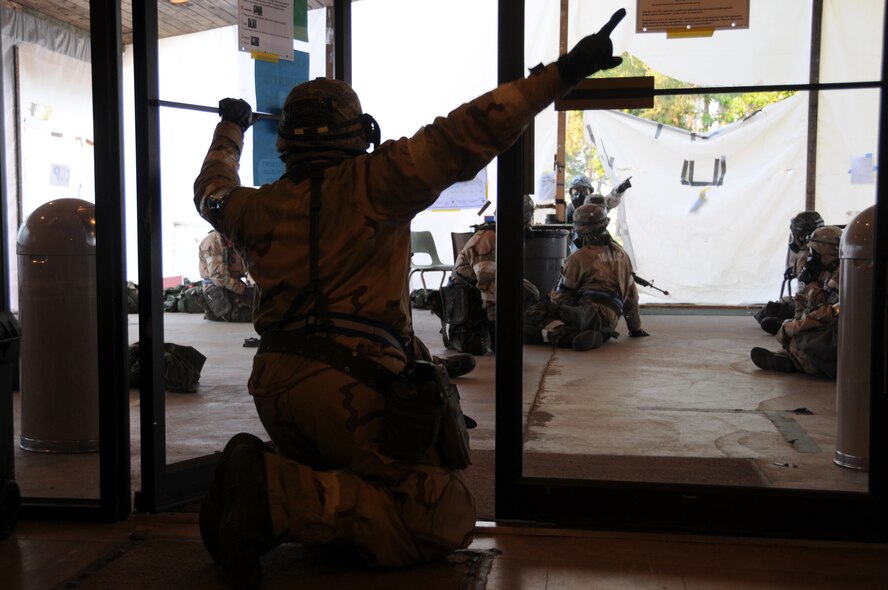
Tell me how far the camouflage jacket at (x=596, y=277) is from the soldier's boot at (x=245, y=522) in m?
5.85

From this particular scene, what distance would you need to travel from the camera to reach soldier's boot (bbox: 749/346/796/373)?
6.13 meters

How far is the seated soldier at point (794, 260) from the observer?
8.05 m

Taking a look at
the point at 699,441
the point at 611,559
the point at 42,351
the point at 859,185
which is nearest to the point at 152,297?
the point at 42,351

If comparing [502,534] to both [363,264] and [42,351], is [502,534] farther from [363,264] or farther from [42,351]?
[42,351]

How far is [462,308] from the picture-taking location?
278 inches

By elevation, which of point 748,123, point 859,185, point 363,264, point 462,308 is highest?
point 748,123

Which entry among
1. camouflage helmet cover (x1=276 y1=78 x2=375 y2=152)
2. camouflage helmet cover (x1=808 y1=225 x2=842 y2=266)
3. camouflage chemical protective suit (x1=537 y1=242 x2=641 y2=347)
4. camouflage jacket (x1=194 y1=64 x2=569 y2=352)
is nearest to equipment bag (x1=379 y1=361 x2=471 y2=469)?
camouflage jacket (x1=194 y1=64 x2=569 y2=352)

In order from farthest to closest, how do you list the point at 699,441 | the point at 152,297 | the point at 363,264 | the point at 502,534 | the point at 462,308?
1. the point at 462,308
2. the point at 699,441
3. the point at 152,297
4. the point at 502,534
5. the point at 363,264

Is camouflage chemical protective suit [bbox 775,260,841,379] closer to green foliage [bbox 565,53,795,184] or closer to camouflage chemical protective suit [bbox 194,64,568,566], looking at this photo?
camouflage chemical protective suit [bbox 194,64,568,566]

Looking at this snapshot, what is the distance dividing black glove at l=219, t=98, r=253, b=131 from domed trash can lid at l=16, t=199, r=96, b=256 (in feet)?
4.03

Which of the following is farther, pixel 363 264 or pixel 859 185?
pixel 859 185

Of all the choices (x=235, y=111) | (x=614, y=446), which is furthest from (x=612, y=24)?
(x=614, y=446)

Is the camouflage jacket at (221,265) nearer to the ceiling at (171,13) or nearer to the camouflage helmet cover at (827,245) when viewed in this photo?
the ceiling at (171,13)

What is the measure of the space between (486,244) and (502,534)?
4625 millimetres
